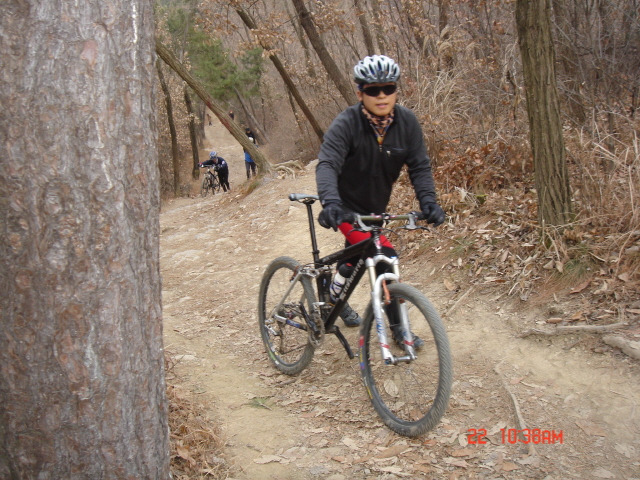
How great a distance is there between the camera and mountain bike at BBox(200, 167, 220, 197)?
69.4ft

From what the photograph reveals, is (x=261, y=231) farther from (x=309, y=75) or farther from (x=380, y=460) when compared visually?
(x=309, y=75)

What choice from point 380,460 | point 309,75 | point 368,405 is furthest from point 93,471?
point 309,75

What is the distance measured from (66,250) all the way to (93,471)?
34.8 inches

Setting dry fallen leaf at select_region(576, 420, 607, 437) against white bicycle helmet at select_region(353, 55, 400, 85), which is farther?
white bicycle helmet at select_region(353, 55, 400, 85)

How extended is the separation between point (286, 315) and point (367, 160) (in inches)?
59.8

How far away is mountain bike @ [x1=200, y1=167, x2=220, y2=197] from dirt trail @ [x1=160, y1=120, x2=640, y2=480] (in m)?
15.6

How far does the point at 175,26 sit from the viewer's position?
34000mm

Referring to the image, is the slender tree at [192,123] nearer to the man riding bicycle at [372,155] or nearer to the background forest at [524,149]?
the background forest at [524,149]

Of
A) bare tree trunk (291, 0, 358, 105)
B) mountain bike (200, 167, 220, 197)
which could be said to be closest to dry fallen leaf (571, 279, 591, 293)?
bare tree trunk (291, 0, 358, 105)

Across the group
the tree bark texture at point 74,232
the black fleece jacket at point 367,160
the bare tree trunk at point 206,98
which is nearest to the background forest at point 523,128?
the black fleece jacket at point 367,160

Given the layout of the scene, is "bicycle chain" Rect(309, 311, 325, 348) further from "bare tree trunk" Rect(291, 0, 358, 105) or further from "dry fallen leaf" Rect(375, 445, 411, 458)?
"bare tree trunk" Rect(291, 0, 358, 105)

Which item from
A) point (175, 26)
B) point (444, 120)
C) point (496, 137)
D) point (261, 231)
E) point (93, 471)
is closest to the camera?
point (93, 471)

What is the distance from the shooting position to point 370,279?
3.38 m

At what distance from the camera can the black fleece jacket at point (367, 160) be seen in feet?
11.6
